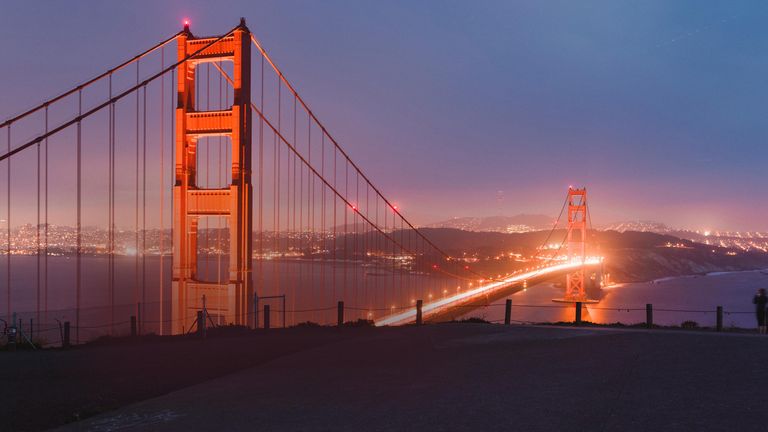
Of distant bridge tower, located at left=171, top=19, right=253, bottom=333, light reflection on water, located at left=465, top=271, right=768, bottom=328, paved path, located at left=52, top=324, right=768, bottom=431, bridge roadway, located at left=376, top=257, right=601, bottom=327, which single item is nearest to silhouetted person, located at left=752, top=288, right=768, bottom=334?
paved path, located at left=52, top=324, right=768, bottom=431

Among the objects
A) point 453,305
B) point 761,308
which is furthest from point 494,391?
point 453,305

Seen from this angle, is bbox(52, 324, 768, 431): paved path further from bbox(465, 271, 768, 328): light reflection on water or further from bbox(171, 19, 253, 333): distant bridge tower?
bbox(465, 271, 768, 328): light reflection on water

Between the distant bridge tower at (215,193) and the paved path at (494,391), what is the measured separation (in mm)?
8902

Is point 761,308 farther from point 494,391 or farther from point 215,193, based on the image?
point 215,193

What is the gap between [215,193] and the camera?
20.6 metres

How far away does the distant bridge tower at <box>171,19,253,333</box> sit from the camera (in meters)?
20.0

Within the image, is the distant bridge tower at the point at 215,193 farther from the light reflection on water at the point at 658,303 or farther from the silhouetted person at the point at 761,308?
the light reflection on water at the point at 658,303

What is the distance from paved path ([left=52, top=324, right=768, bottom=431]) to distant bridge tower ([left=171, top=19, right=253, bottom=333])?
8902 millimetres

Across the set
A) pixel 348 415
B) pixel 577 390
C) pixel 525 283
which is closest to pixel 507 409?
pixel 577 390

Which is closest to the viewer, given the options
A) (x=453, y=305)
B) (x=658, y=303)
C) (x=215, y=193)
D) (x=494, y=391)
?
(x=494, y=391)

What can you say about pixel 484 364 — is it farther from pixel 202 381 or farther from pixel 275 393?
pixel 202 381

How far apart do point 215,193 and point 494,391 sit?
49.5ft

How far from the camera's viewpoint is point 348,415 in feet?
22.3

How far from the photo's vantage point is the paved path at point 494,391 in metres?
6.24
